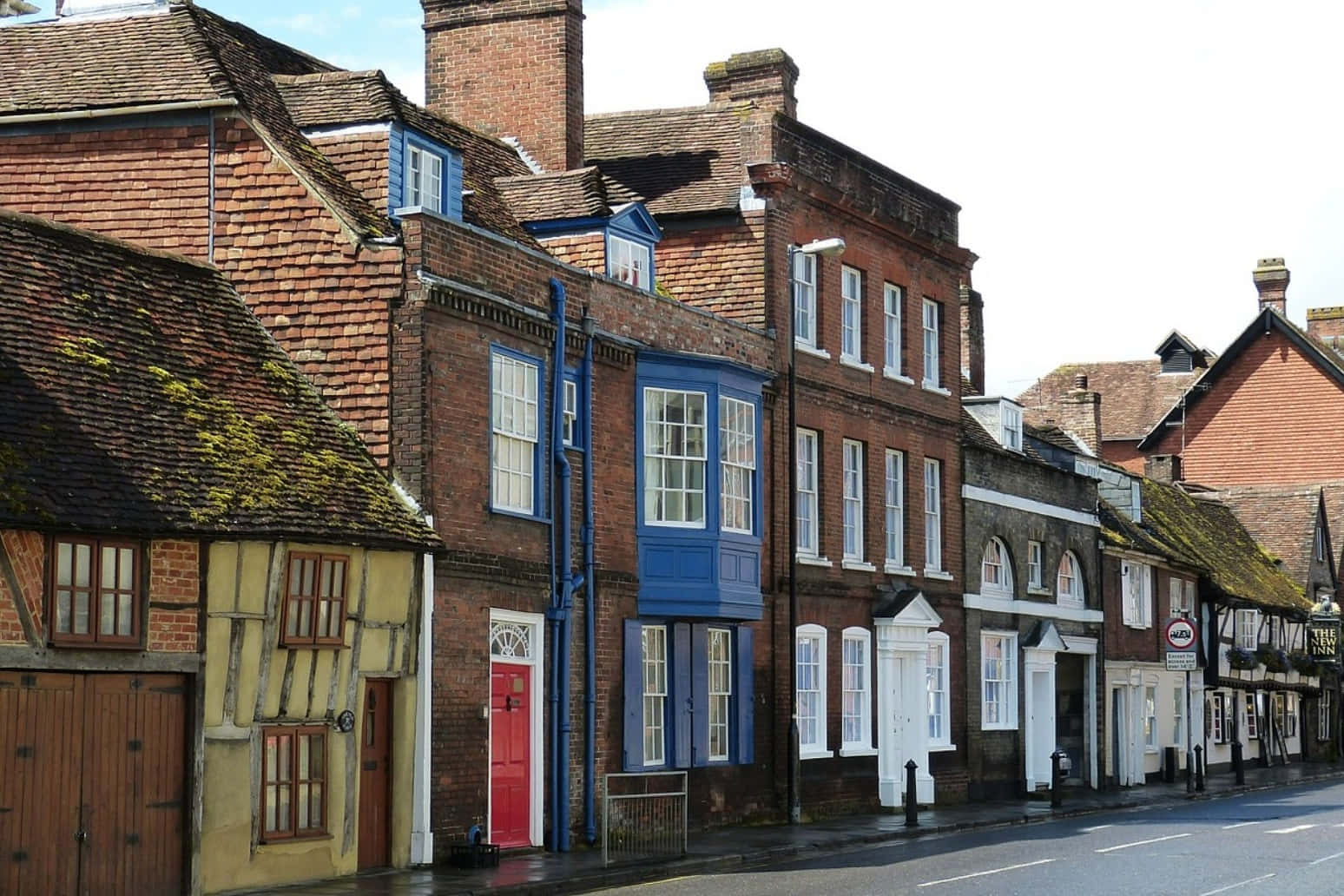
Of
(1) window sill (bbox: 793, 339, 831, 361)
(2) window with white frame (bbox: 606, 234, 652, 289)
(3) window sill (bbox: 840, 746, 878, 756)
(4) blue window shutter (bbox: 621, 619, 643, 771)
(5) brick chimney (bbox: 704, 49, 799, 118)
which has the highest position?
(5) brick chimney (bbox: 704, 49, 799, 118)

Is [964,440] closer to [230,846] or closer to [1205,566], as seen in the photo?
[1205,566]

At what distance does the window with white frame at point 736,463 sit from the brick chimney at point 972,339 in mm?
18808

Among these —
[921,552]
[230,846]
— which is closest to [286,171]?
[230,846]

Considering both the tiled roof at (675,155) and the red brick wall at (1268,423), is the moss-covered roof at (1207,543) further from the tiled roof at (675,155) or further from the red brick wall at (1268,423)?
the tiled roof at (675,155)

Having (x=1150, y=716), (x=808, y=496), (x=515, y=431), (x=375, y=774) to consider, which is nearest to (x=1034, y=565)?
(x=1150, y=716)

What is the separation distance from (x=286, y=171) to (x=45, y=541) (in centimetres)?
690

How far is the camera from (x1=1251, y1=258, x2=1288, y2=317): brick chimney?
235 feet

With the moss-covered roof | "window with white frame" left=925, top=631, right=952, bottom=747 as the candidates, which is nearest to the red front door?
"window with white frame" left=925, top=631, right=952, bottom=747

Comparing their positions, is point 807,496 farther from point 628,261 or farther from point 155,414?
point 155,414

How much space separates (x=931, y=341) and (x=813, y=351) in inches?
235

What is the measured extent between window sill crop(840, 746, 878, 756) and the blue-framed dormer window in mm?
10242

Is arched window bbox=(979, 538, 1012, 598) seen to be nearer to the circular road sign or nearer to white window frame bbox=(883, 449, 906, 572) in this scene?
the circular road sign

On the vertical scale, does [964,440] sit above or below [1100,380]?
below

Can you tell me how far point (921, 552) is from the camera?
36625 millimetres
